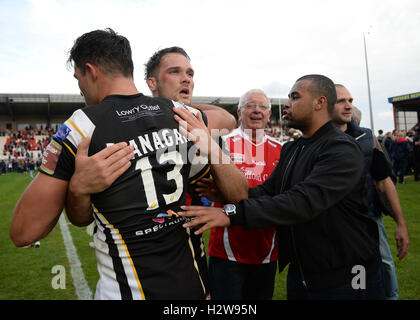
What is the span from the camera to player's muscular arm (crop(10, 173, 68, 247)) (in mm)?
1469

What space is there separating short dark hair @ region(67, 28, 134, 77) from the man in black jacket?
1.50ft

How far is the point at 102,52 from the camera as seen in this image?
1.73m

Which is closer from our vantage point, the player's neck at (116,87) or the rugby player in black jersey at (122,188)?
the rugby player in black jersey at (122,188)

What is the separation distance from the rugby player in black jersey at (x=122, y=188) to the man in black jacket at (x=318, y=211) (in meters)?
0.16

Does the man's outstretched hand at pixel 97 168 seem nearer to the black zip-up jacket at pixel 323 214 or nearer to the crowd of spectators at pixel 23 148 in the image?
the black zip-up jacket at pixel 323 214

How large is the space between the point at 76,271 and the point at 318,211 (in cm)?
415

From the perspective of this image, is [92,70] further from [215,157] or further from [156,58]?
[156,58]

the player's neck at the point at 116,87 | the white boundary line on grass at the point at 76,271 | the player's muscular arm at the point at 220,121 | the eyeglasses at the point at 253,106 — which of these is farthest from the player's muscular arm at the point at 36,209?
the white boundary line on grass at the point at 76,271

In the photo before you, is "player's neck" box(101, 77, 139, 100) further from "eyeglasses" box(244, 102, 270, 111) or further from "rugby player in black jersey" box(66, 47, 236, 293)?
"eyeglasses" box(244, 102, 270, 111)

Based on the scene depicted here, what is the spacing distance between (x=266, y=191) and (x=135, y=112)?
132 centimetres

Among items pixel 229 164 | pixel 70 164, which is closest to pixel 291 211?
pixel 229 164

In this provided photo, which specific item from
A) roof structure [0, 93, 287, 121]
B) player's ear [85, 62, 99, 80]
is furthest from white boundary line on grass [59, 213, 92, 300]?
roof structure [0, 93, 287, 121]

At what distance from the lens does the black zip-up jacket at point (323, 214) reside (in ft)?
5.89

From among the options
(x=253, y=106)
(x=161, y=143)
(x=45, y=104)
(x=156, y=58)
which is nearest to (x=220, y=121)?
(x=161, y=143)
